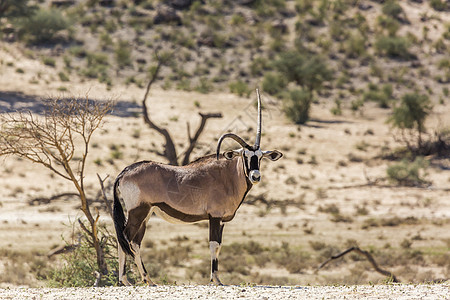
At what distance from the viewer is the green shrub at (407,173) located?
1242 inches

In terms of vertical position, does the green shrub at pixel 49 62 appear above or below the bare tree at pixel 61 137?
below

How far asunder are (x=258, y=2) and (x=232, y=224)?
45338mm

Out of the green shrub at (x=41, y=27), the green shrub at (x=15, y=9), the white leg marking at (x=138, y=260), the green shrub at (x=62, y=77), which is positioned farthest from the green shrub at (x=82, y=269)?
the green shrub at (x=41, y=27)

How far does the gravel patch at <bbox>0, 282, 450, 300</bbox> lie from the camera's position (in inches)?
342

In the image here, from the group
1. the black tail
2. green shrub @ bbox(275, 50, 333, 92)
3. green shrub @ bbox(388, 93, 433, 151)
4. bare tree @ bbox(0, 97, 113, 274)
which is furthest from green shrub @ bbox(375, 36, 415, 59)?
the black tail

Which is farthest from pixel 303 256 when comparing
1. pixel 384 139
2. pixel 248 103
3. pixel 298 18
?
pixel 298 18

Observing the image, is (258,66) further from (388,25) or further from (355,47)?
(388,25)

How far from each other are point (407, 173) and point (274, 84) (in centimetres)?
1929

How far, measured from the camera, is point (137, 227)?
33.1ft

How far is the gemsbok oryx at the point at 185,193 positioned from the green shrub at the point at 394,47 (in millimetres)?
50783

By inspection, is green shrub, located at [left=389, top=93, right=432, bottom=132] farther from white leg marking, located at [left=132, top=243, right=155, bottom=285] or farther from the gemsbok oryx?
white leg marking, located at [left=132, top=243, right=155, bottom=285]

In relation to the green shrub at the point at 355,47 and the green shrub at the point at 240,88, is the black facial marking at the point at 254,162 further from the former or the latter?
the green shrub at the point at 355,47

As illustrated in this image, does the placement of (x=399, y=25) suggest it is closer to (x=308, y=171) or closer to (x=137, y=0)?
(x=137, y=0)

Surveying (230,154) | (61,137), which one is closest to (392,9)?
(61,137)
